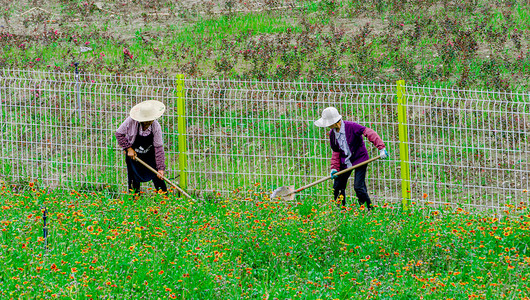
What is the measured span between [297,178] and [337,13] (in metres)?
7.10

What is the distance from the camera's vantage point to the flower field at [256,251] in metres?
5.30

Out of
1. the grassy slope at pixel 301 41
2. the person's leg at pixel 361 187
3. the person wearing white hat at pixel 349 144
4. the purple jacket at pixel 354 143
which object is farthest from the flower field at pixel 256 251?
the grassy slope at pixel 301 41

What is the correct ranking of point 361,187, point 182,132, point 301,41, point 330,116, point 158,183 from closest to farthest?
point 330,116 → point 361,187 → point 158,183 → point 182,132 → point 301,41

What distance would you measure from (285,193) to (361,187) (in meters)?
0.90

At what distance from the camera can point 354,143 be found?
24.9 feet

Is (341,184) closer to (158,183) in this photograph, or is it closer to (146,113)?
(158,183)

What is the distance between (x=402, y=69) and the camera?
11.6m

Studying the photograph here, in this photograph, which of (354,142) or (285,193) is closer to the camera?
(354,142)

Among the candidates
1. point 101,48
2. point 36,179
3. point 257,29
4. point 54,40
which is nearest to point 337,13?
point 257,29

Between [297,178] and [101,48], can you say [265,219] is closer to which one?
[297,178]

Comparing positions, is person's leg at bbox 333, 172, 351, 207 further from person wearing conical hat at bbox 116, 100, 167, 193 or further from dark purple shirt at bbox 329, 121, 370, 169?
person wearing conical hat at bbox 116, 100, 167, 193

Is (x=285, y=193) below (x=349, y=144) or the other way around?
below

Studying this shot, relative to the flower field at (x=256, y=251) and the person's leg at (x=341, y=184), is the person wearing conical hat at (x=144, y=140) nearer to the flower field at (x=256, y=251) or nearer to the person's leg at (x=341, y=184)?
the flower field at (x=256, y=251)

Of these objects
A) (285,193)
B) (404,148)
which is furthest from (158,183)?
(404,148)
